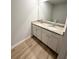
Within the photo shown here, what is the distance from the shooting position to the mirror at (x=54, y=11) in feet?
10.0

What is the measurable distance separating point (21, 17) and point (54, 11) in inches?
56.6

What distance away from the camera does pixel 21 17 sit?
3920 millimetres

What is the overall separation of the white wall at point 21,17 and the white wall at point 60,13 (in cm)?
132

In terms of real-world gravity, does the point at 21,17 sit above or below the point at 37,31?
above

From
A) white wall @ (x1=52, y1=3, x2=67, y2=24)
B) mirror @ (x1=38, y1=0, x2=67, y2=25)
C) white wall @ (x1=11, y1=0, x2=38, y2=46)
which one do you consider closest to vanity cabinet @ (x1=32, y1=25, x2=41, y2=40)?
white wall @ (x1=11, y1=0, x2=38, y2=46)

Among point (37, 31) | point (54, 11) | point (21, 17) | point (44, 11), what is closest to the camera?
point (54, 11)

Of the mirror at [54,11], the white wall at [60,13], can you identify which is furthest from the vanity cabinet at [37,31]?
the white wall at [60,13]

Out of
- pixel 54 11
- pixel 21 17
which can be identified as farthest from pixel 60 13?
pixel 21 17

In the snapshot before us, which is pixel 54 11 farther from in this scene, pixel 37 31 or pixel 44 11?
pixel 37 31

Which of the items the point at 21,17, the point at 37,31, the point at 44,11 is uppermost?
the point at 44,11

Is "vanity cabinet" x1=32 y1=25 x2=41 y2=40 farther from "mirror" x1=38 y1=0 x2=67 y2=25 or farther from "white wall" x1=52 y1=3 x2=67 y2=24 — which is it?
"white wall" x1=52 y1=3 x2=67 y2=24

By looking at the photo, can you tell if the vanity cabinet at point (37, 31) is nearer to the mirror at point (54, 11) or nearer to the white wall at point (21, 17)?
the white wall at point (21, 17)

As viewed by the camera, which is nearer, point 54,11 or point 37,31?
point 54,11
